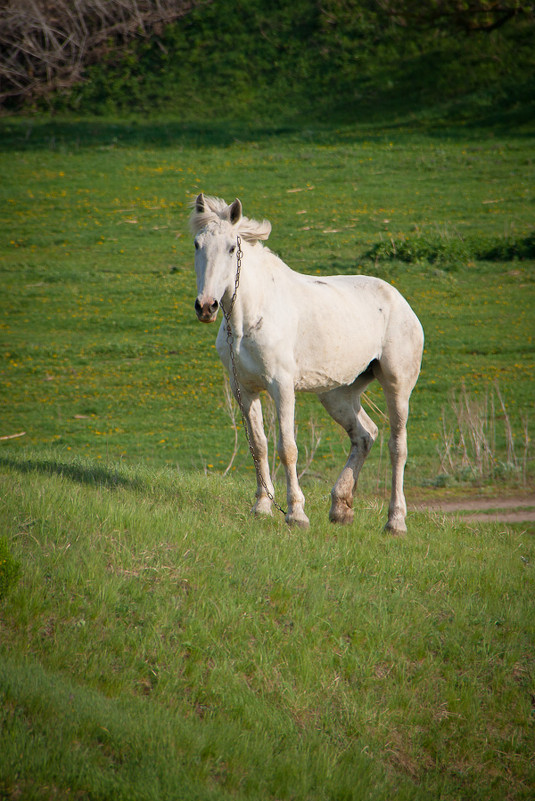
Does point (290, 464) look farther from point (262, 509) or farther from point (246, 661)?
point (246, 661)

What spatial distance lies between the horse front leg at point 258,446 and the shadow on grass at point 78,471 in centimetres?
146

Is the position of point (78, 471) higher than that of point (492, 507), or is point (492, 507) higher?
point (78, 471)

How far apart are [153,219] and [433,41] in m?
19.8

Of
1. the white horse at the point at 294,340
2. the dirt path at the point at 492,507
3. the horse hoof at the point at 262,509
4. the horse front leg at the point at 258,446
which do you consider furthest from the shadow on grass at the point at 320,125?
the horse hoof at the point at 262,509

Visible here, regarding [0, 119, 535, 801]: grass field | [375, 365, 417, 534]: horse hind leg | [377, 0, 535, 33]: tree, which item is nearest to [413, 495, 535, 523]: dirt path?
[0, 119, 535, 801]: grass field

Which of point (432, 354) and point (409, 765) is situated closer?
point (409, 765)

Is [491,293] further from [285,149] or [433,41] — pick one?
[433,41]

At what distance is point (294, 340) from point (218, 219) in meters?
1.39

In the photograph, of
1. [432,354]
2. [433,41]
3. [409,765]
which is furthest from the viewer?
[433,41]

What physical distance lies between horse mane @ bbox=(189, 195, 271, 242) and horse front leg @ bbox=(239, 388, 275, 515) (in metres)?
1.50

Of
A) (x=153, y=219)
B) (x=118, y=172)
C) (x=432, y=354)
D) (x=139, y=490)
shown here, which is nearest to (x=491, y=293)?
(x=432, y=354)

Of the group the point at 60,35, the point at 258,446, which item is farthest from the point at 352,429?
the point at 60,35

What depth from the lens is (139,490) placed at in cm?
904

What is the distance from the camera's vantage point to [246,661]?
20.1 feet
